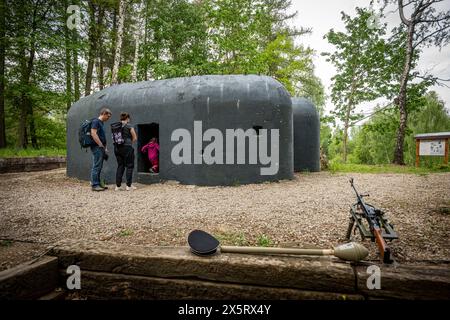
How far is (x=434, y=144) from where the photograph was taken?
438 inches

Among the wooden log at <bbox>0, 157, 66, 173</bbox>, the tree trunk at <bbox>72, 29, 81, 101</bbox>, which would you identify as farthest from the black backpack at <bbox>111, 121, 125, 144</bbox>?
the tree trunk at <bbox>72, 29, 81, 101</bbox>

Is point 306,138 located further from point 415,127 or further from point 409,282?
point 415,127

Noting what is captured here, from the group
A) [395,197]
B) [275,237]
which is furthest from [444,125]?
[275,237]

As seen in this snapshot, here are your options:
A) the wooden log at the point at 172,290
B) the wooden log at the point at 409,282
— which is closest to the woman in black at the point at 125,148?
the wooden log at the point at 172,290

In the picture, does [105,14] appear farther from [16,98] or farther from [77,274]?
[77,274]

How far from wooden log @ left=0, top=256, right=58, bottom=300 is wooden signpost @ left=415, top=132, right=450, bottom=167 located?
45.9ft

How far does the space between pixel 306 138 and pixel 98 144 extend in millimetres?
7576

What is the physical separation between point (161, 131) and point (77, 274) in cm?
538

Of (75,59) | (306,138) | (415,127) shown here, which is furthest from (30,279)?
(415,127)

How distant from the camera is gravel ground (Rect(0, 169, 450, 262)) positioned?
294 centimetres

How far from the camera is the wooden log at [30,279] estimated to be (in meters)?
1.88

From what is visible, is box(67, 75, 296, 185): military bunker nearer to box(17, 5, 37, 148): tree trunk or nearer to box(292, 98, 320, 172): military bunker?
box(292, 98, 320, 172): military bunker

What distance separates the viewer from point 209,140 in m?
6.91

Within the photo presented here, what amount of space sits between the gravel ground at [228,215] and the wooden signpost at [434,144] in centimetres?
591
